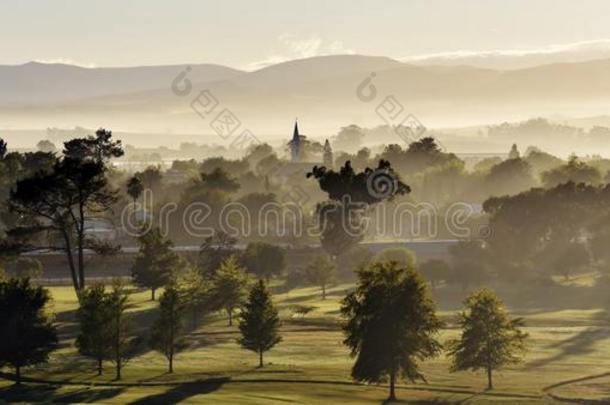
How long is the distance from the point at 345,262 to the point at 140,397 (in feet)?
246

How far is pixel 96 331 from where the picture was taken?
7581 centimetres

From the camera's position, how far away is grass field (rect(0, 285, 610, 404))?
67.6 meters

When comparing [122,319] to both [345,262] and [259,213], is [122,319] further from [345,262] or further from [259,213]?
[259,213]

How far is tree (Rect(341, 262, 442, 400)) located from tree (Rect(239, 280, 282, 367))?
376 inches

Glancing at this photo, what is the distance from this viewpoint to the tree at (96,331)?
75.7 m

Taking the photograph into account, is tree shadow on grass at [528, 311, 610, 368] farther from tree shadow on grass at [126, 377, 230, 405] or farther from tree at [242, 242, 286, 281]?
tree at [242, 242, 286, 281]

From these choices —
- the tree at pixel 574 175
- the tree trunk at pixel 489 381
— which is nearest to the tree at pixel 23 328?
the tree trunk at pixel 489 381

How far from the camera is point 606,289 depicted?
125m

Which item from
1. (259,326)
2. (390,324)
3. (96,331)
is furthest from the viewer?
(259,326)

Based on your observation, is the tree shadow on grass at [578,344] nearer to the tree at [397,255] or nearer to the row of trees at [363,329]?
the row of trees at [363,329]

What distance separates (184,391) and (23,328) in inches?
519

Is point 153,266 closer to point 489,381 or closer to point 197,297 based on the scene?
point 197,297
